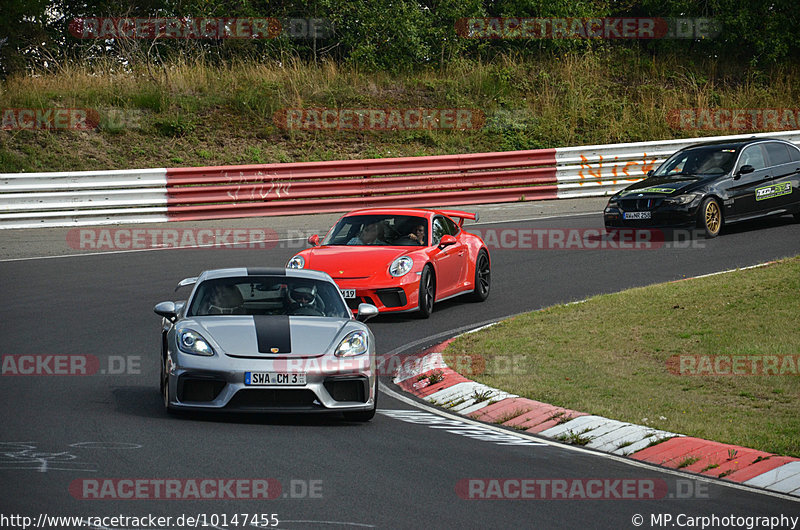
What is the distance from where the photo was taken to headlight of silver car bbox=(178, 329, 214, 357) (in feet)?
28.5

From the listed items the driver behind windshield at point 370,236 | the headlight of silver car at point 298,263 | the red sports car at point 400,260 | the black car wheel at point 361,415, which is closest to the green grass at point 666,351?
the red sports car at point 400,260

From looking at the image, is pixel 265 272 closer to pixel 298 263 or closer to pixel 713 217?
pixel 298 263

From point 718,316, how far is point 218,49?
26.2m

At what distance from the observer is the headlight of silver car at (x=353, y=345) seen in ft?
29.3

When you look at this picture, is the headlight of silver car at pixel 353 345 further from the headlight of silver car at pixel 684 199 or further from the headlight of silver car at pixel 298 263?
the headlight of silver car at pixel 684 199

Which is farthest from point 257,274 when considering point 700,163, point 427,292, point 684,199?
point 700,163

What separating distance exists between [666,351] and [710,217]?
28.9ft

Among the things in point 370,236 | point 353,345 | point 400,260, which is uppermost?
point 370,236

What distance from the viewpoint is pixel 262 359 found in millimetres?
8555

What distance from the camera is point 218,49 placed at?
117ft

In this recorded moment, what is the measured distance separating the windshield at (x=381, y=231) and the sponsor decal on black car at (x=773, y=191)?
7.97m

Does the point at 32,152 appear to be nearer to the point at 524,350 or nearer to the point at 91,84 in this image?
the point at 91,84

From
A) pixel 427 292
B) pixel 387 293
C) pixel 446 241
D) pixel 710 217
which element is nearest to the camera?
pixel 387 293

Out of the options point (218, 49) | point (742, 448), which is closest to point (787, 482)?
point (742, 448)
